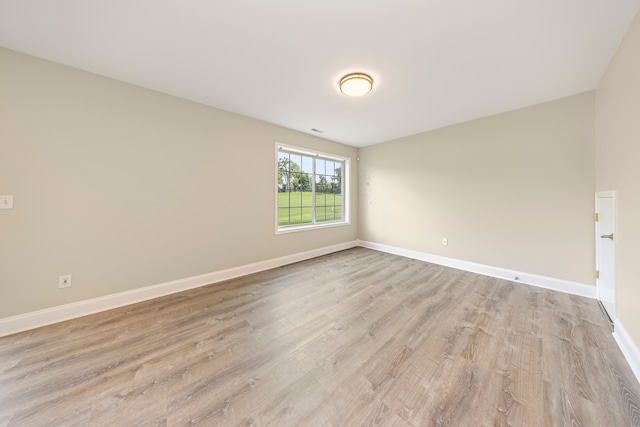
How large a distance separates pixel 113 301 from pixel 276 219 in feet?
7.32

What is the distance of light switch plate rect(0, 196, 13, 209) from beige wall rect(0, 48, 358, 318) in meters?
0.04

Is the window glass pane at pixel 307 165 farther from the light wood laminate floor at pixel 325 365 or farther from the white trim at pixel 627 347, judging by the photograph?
the white trim at pixel 627 347

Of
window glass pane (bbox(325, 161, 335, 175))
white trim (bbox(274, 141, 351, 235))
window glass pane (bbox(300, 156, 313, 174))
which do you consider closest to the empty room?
white trim (bbox(274, 141, 351, 235))

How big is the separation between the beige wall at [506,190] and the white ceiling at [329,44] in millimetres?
→ 499

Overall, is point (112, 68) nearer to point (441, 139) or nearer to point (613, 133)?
point (441, 139)

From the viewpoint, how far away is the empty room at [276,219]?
4.47 feet

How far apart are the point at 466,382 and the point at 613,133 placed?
8.66 feet

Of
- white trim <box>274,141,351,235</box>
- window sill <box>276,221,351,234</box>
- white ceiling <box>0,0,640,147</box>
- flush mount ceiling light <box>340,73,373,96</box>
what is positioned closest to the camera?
white ceiling <box>0,0,640,147</box>

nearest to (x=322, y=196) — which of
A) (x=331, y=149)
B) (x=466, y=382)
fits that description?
(x=331, y=149)

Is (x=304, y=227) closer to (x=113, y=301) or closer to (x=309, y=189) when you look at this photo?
(x=309, y=189)

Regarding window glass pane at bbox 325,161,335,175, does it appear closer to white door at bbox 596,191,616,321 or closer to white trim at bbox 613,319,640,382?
white door at bbox 596,191,616,321

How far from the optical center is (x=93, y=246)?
2.24 metres

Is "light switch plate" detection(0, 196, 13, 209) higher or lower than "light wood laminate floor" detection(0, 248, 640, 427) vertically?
A: higher

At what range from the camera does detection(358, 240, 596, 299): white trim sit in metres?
2.63
